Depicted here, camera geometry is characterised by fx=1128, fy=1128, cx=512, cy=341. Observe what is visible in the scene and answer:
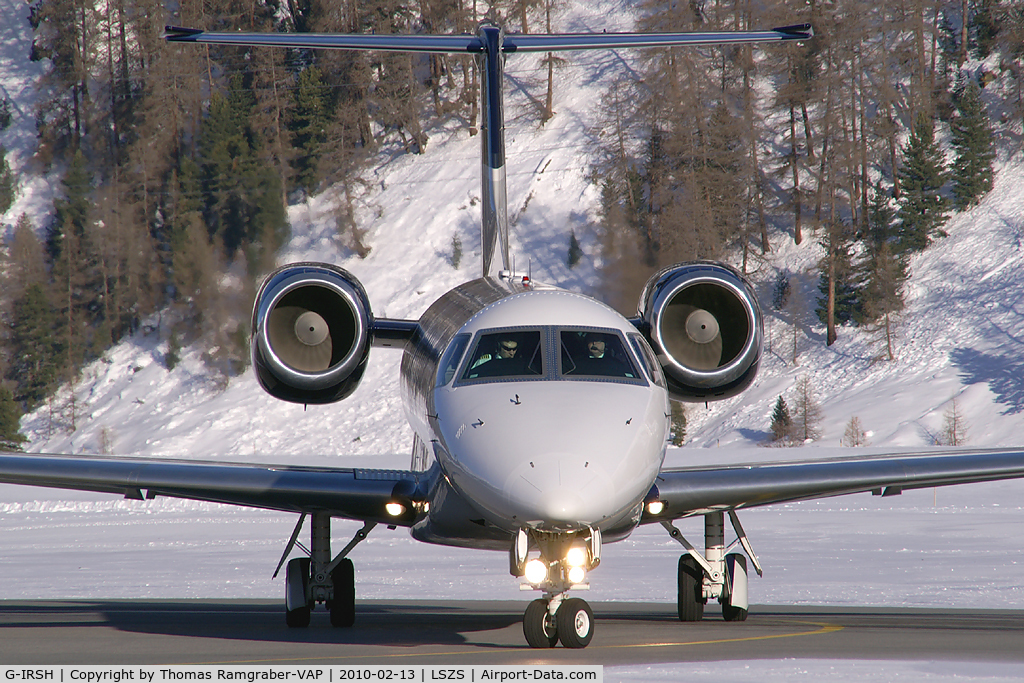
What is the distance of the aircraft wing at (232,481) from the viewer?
10734 mm

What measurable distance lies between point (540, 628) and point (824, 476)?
14.3 ft

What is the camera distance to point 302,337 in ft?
40.4

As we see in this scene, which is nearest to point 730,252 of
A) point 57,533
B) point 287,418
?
point 287,418

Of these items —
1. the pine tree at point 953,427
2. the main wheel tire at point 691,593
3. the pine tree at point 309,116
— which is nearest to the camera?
the main wheel tire at point 691,593

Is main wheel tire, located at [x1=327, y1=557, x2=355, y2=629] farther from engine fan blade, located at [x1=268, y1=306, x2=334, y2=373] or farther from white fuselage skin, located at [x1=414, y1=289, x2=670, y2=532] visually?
white fuselage skin, located at [x1=414, y1=289, x2=670, y2=532]

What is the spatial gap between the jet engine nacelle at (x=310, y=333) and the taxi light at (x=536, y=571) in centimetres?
458

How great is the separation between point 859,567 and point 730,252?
38.9 m

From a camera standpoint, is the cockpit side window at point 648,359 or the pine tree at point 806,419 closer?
the cockpit side window at point 648,359

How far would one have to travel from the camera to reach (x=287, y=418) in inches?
1937

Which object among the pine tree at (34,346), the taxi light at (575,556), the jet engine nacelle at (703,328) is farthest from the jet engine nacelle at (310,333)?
the pine tree at (34,346)

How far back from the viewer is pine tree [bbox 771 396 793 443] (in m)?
44.8

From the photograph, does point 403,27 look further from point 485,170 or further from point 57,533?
point 485,170

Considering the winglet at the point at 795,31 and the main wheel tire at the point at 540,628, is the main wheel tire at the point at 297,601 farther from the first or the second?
the winglet at the point at 795,31

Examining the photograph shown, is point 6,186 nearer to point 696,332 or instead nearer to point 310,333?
point 310,333
